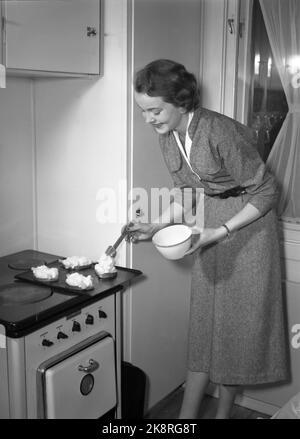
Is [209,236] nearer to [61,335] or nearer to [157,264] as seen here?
[157,264]

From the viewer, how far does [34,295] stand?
163cm

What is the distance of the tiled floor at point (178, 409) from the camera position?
7.11 ft

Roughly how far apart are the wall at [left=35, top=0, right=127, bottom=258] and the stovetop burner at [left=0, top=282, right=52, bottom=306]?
0.33 metres

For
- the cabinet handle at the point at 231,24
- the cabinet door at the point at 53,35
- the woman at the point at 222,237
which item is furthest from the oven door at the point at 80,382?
the cabinet handle at the point at 231,24

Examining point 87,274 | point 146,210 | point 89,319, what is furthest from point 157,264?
point 89,319

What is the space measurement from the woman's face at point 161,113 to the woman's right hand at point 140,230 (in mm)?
344

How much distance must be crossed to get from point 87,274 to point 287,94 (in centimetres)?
97

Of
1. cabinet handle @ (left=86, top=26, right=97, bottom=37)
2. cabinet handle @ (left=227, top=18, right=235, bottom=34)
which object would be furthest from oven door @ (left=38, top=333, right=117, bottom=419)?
cabinet handle @ (left=227, top=18, right=235, bottom=34)

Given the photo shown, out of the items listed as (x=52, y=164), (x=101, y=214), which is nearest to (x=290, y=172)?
(x=101, y=214)

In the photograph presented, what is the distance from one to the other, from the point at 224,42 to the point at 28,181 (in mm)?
904

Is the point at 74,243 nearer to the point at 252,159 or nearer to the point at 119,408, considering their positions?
the point at 119,408

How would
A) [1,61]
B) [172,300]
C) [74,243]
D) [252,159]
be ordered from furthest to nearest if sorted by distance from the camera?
[172,300] → [74,243] → [252,159] → [1,61]

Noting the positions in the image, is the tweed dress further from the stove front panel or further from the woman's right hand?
the stove front panel

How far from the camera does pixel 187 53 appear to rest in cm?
206
